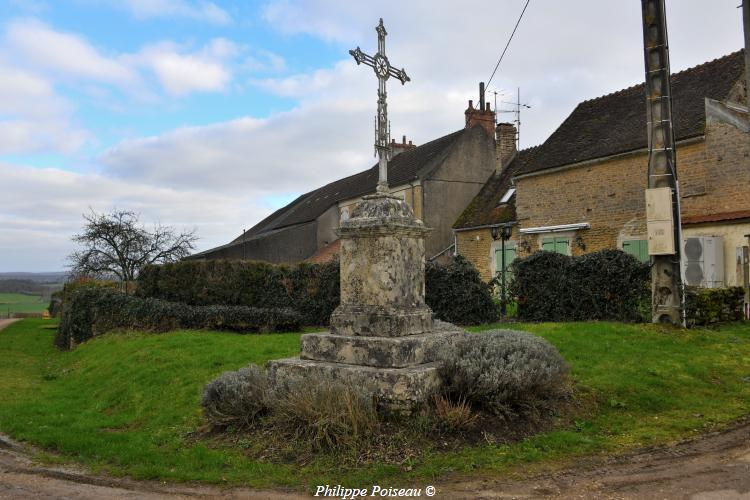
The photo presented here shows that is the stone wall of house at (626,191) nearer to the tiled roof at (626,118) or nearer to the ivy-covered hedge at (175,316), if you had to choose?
the tiled roof at (626,118)

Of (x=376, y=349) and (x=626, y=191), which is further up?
(x=626, y=191)

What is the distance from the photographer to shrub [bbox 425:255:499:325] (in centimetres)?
1400

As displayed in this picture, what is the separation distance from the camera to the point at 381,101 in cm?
706

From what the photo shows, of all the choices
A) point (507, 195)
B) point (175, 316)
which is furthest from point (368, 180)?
point (175, 316)

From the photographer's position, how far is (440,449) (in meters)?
5.42

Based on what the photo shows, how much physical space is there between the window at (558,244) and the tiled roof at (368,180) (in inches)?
299

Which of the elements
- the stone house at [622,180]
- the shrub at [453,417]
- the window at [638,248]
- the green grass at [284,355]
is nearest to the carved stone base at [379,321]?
the shrub at [453,417]

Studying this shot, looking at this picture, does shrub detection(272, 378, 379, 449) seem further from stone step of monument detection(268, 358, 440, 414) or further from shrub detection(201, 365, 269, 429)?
Answer: shrub detection(201, 365, 269, 429)

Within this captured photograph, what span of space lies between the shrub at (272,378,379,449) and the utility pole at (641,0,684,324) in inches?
276

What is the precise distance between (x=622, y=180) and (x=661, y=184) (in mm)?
8066

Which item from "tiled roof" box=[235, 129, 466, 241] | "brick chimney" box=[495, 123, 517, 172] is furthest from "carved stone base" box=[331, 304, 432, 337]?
"brick chimney" box=[495, 123, 517, 172]

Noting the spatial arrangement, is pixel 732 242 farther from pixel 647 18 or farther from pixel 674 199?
pixel 647 18

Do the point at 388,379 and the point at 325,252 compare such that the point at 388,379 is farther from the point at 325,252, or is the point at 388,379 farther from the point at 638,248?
the point at 325,252

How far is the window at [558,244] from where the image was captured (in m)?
19.8
